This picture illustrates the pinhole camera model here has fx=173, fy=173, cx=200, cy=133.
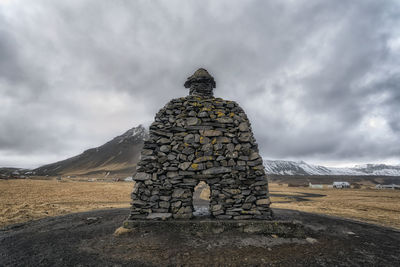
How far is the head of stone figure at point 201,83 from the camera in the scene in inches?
364

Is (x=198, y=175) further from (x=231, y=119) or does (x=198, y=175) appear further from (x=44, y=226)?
(x=44, y=226)

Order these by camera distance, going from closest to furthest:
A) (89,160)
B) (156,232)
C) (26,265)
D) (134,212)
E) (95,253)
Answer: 1. (26,265)
2. (95,253)
3. (156,232)
4. (134,212)
5. (89,160)

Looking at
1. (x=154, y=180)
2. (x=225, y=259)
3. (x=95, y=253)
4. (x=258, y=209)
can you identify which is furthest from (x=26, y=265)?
(x=258, y=209)

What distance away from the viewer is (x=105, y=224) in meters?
7.30

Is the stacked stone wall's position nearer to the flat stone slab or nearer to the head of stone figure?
the flat stone slab

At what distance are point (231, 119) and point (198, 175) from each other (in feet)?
8.80

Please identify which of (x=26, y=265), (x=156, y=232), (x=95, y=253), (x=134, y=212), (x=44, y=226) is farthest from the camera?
(x=44, y=226)

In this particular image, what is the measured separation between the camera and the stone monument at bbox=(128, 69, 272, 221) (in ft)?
21.4

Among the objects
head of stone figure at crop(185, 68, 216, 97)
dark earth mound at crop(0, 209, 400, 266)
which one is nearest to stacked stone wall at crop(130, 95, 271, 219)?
dark earth mound at crop(0, 209, 400, 266)

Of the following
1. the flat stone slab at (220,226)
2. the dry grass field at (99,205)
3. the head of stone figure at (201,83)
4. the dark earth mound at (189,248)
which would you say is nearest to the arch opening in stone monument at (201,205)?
the flat stone slab at (220,226)

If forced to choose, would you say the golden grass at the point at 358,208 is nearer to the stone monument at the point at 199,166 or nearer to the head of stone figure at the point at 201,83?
the stone monument at the point at 199,166

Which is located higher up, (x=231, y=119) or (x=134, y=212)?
(x=231, y=119)

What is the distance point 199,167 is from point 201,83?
15.5 feet

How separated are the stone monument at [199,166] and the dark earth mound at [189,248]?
90 cm
